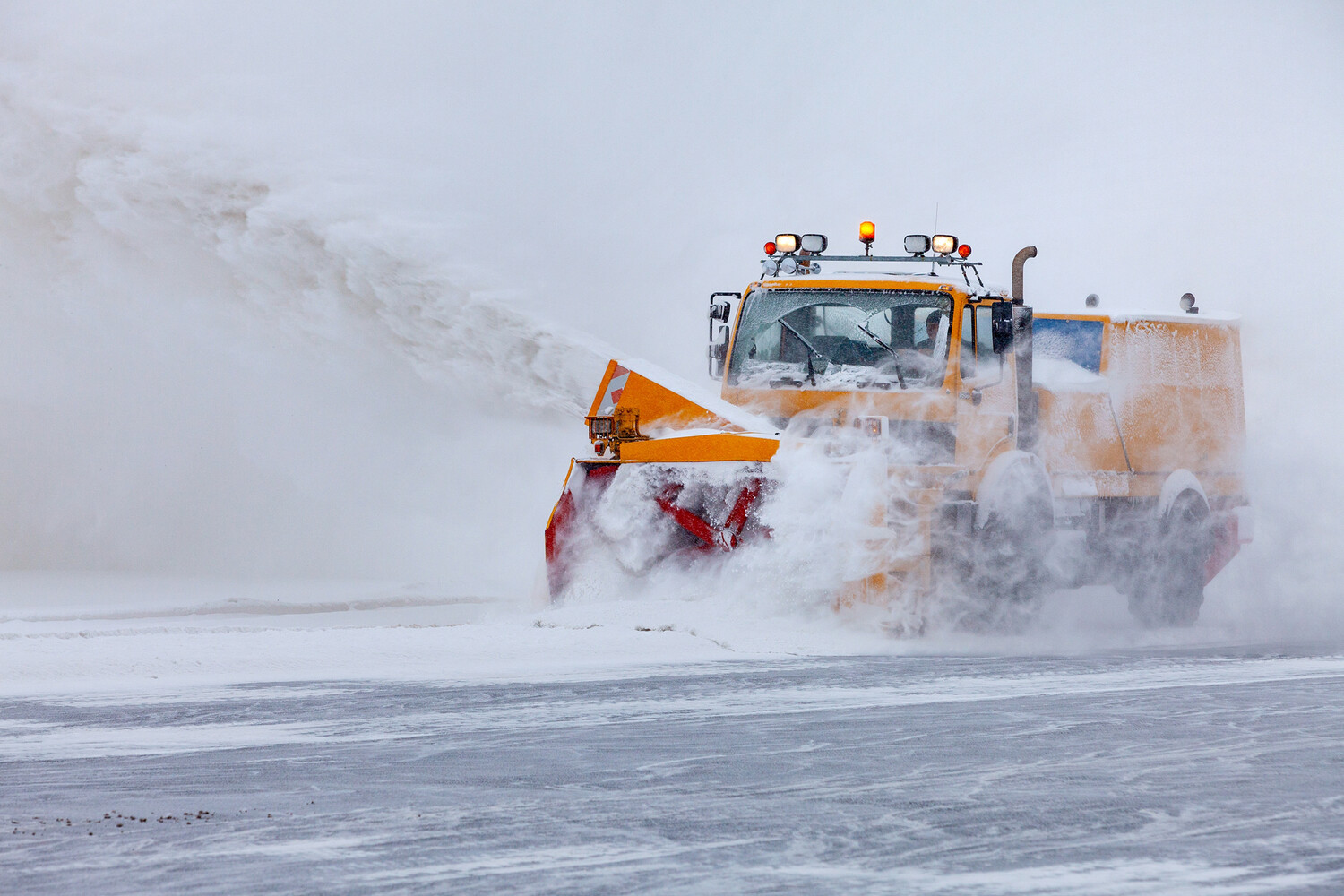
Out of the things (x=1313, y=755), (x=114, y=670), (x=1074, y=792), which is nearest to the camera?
(x=1074, y=792)

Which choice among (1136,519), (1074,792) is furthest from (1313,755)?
(1136,519)

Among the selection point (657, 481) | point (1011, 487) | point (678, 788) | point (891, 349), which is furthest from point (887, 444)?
point (678, 788)

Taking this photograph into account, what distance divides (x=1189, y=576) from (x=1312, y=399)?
2151 millimetres

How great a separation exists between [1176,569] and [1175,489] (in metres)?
0.63

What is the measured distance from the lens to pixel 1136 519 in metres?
10.7

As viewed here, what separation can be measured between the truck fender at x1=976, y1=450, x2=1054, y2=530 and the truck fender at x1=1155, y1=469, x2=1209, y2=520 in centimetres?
190

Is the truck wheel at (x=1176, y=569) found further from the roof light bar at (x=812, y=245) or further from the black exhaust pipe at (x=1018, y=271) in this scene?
the roof light bar at (x=812, y=245)

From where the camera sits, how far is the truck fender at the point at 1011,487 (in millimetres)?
8742

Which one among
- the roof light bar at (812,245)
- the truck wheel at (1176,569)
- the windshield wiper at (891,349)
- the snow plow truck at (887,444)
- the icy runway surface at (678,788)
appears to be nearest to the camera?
the icy runway surface at (678,788)

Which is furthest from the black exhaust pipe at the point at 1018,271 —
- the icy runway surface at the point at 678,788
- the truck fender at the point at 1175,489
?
the icy runway surface at the point at 678,788

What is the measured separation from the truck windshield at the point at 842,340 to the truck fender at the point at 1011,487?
2.31 ft

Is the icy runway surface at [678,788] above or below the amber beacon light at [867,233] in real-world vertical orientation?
below

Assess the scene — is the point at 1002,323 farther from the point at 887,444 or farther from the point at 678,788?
the point at 678,788

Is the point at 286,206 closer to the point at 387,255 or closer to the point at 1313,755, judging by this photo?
the point at 387,255
